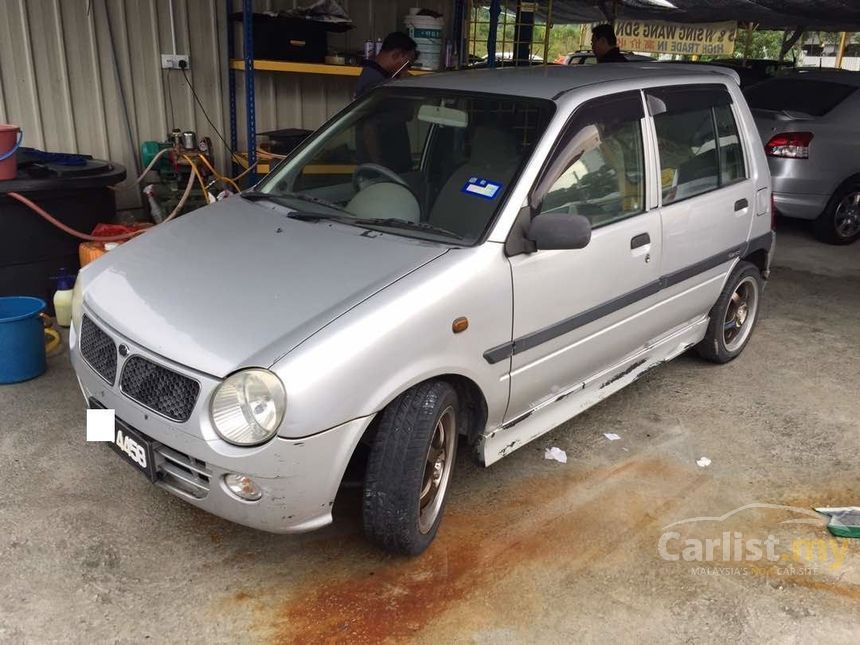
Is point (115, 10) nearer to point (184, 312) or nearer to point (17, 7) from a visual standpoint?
point (17, 7)

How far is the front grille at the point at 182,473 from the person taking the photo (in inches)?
92.4

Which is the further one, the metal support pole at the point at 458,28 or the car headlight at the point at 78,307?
the metal support pole at the point at 458,28

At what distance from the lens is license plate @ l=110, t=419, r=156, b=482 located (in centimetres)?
245

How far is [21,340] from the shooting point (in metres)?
3.97

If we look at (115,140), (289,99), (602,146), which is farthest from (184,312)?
(289,99)

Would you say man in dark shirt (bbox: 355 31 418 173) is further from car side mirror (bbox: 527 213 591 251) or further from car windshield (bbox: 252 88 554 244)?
car side mirror (bbox: 527 213 591 251)

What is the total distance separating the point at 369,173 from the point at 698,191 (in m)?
1.74

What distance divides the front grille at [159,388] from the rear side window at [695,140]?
2409 mm

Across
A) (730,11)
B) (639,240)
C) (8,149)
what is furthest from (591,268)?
(730,11)

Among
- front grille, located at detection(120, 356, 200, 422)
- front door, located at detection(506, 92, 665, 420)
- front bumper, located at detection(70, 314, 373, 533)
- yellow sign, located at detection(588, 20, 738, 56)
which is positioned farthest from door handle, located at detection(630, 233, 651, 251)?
yellow sign, located at detection(588, 20, 738, 56)

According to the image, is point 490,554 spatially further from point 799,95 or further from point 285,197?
point 799,95

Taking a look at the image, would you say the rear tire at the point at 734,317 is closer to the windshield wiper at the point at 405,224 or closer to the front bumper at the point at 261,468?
the windshield wiper at the point at 405,224

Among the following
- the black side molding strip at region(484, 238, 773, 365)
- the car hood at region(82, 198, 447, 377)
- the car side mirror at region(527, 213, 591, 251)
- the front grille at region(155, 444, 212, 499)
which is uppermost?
the car side mirror at region(527, 213, 591, 251)

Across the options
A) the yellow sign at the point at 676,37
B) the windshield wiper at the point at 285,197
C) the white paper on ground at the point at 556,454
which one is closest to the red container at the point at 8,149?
the windshield wiper at the point at 285,197
